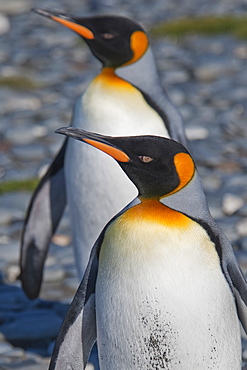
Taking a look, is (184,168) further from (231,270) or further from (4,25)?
(4,25)

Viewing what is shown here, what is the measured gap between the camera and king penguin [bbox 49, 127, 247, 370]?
2.51 meters

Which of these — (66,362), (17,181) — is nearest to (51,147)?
(17,181)

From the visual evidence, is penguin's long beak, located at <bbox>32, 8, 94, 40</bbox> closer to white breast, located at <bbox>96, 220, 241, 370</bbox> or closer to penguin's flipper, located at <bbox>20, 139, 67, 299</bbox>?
penguin's flipper, located at <bbox>20, 139, 67, 299</bbox>

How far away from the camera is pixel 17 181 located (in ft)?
17.0

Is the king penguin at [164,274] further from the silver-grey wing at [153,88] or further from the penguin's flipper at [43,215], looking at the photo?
the penguin's flipper at [43,215]

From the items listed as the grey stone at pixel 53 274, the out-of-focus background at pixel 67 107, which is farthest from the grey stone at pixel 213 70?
the grey stone at pixel 53 274

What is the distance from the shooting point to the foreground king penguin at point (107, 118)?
3438mm

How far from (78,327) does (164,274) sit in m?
0.38

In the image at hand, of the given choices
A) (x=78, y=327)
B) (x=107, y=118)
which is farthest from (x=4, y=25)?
(x=78, y=327)

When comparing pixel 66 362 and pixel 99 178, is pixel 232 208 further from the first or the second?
pixel 66 362

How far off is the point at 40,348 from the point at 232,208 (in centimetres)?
167

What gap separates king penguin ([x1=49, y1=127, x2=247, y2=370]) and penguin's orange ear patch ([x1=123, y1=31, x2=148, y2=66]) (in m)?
1.11

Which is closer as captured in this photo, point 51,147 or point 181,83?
point 51,147

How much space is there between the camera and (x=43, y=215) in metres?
3.87
